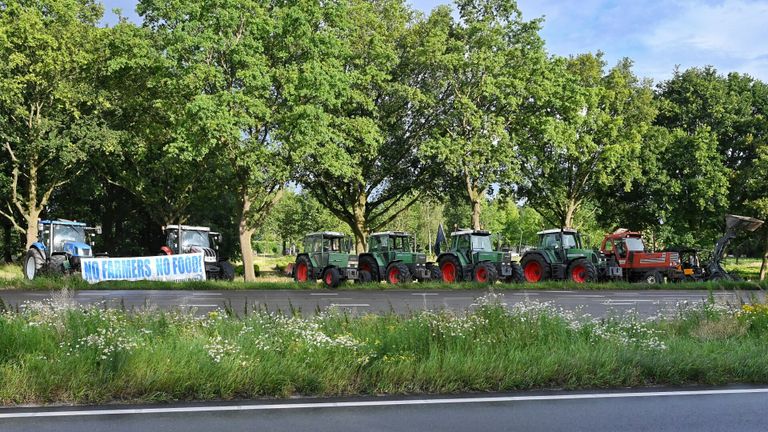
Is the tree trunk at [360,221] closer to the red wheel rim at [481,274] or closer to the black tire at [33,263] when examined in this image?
the red wheel rim at [481,274]

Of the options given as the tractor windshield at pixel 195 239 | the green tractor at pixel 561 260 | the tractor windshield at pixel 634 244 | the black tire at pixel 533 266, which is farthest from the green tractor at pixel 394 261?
the tractor windshield at pixel 634 244

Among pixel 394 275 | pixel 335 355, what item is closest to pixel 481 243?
pixel 394 275

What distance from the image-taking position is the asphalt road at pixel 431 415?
571cm

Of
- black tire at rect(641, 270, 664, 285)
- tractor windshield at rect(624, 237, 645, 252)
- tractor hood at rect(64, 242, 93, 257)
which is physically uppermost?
tractor hood at rect(64, 242, 93, 257)

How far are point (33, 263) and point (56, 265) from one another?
175cm

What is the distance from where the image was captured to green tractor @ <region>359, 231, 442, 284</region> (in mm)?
27859

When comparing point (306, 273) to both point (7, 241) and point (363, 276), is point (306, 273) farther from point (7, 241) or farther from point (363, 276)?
point (7, 241)

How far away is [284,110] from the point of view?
2923 cm

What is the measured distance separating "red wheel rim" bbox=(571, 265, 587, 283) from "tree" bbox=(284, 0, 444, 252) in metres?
10.7

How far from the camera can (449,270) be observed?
1125 inches

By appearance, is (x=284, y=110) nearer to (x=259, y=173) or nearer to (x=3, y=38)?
(x=259, y=173)

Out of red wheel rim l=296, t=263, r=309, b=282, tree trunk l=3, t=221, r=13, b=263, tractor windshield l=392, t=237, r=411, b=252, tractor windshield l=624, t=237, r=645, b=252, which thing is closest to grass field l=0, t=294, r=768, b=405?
tractor windshield l=392, t=237, r=411, b=252

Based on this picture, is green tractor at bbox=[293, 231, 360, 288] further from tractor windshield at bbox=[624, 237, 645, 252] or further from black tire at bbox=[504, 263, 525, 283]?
tractor windshield at bbox=[624, 237, 645, 252]

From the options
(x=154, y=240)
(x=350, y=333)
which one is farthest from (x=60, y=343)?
(x=154, y=240)
